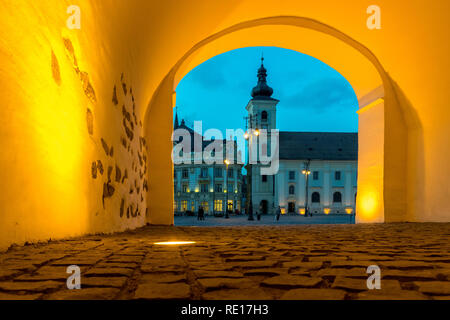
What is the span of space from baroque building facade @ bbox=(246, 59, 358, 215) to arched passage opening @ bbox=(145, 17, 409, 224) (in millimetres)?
45959

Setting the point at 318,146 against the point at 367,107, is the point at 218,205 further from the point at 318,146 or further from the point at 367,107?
the point at 367,107

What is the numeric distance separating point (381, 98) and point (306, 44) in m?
2.13

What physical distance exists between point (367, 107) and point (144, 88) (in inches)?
220

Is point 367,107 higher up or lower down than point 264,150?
lower down

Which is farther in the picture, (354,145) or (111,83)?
Answer: (354,145)

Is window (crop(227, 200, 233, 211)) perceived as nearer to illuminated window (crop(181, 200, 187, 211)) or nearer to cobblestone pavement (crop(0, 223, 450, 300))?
illuminated window (crop(181, 200, 187, 211))

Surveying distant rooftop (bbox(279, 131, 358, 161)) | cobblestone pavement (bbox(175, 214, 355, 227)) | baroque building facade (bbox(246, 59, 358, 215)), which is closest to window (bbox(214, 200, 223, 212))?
baroque building facade (bbox(246, 59, 358, 215))

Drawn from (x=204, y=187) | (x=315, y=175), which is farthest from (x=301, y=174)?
(x=204, y=187)

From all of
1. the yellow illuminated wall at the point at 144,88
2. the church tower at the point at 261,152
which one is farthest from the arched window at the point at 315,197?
the yellow illuminated wall at the point at 144,88

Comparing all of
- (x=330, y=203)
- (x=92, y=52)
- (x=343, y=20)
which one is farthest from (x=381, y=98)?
(x=330, y=203)

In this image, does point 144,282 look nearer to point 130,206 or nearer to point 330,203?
point 130,206

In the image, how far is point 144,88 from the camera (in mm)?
8031

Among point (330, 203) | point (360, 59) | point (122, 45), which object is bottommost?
point (330, 203)
